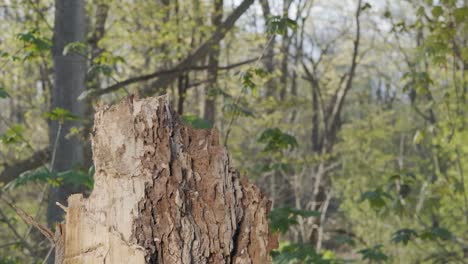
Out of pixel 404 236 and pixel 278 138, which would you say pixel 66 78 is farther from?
pixel 404 236

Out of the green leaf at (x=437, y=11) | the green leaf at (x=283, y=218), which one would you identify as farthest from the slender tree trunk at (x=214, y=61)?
the green leaf at (x=283, y=218)

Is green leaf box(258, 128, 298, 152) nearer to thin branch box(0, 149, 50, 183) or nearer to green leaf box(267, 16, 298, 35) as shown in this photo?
green leaf box(267, 16, 298, 35)

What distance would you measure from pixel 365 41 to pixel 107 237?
778 inches

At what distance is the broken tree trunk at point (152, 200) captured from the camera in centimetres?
164

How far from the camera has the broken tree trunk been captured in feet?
5.39

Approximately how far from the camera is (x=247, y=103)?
7828 millimetres

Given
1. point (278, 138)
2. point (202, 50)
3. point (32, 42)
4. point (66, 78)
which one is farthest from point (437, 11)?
point (32, 42)

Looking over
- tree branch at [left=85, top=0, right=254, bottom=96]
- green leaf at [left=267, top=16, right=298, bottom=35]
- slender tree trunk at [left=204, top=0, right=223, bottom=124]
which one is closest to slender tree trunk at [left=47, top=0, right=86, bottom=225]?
tree branch at [left=85, top=0, right=254, bottom=96]

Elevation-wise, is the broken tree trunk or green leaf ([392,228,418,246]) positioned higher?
the broken tree trunk

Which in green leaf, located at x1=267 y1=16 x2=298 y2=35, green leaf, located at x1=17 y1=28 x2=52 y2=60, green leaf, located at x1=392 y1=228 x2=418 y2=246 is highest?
green leaf, located at x1=267 y1=16 x2=298 y2=35

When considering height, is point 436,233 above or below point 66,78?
below

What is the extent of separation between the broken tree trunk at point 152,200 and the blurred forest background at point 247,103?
0.14 meters

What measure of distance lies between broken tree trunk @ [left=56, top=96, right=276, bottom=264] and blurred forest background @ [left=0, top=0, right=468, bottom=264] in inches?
5.5

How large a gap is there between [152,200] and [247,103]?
6.20 metres
